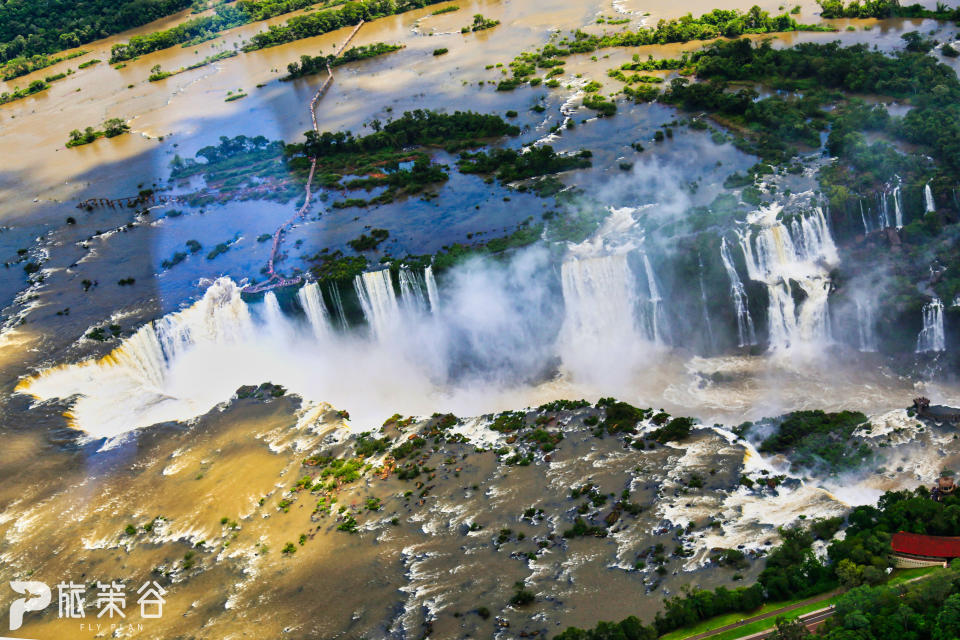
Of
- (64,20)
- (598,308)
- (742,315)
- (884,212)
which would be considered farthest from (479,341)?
(64,20)

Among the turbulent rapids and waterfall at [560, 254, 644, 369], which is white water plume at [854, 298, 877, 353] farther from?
waterfall at [560, 254, 644, 369]

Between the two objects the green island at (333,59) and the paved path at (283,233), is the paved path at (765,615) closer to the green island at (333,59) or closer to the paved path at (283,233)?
the paved path at (283,233)

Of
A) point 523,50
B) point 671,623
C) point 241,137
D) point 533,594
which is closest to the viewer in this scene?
point 671,623

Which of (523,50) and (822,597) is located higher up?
(523,50)

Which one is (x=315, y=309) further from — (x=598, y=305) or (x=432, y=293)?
(x=598, y=305)

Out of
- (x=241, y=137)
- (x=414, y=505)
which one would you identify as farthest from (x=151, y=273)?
(x=414, y=505)

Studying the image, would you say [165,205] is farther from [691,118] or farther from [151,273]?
[691,118]
